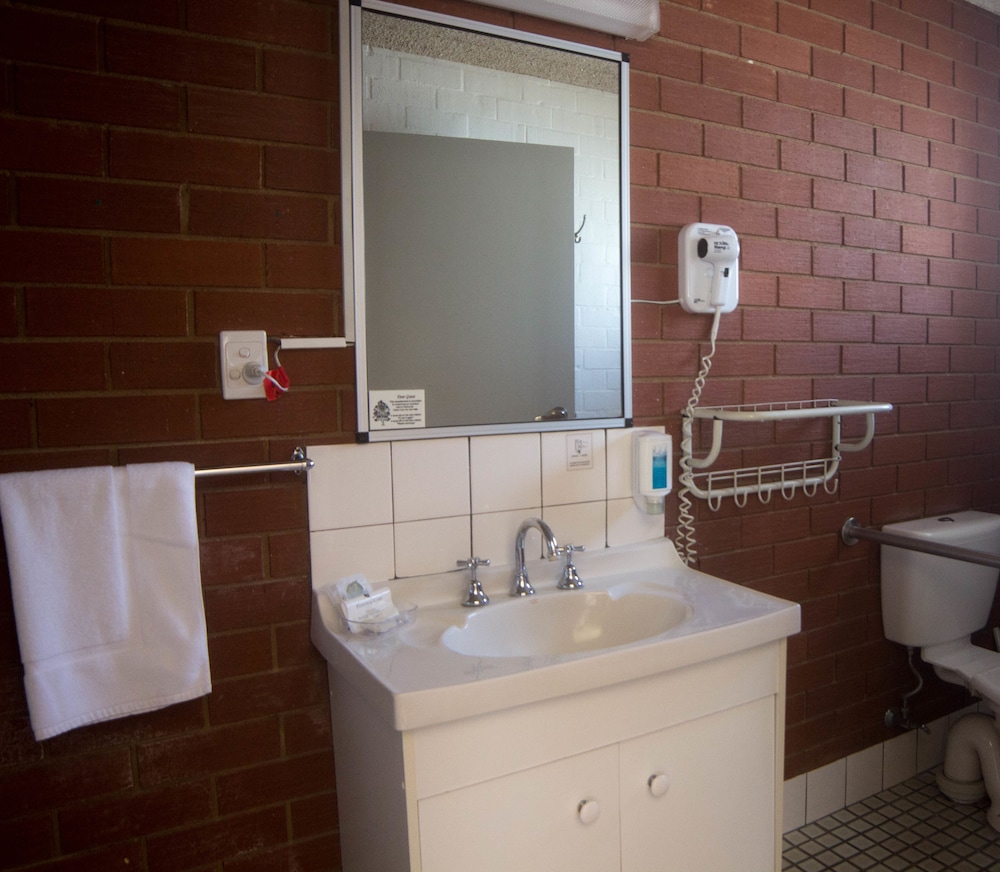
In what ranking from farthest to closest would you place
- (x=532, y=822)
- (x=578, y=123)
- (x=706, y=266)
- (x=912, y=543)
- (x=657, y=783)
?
(x=912, y=543) → (x=706, y=266) → (x=578, y=123) → (x=657, y=783) → (x=532, y=822)

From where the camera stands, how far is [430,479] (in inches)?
61.4

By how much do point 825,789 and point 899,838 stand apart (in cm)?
21

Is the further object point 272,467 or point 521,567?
point 521,567

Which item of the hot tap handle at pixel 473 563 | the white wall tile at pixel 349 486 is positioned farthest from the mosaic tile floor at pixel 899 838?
Answer: the white wall tile at pixel 349 486

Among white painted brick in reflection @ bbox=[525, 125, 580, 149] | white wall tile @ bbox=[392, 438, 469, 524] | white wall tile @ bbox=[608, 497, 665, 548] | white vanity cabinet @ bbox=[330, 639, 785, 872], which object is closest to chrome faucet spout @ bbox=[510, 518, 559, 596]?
white wall tile @ bbox=[392, 438, 469, 524]

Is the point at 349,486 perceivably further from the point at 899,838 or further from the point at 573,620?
the point at 899,838

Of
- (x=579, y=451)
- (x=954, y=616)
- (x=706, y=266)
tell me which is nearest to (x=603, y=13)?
(x=706, y=266)

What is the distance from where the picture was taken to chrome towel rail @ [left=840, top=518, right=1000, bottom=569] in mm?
1823

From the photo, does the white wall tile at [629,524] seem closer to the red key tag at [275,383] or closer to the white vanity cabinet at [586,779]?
the white vanity cabinet at [586,779]

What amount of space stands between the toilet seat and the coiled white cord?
33.6 inches

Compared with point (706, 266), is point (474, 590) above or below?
below

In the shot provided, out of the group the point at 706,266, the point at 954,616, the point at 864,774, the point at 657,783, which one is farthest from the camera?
the point at 864,774

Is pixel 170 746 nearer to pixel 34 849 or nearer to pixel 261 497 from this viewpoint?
pixel 34 849

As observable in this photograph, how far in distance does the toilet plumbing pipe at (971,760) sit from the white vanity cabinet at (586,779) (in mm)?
987
